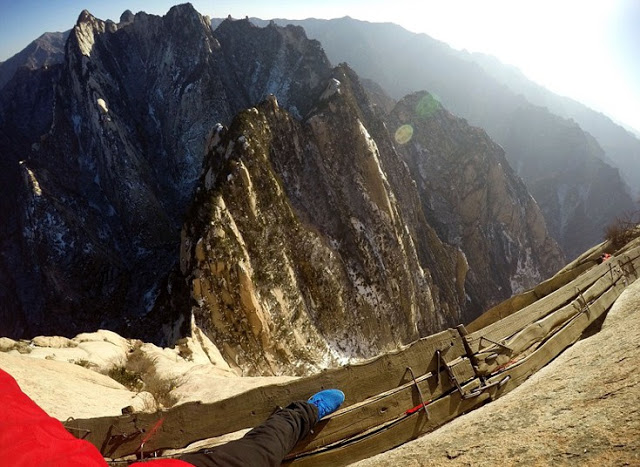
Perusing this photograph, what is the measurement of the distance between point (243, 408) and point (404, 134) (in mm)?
57023

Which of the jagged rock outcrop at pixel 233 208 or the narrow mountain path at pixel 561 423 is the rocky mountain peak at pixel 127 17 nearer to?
the jagged rock outcrop at pixel 233 208

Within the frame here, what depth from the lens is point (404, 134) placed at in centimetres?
5594

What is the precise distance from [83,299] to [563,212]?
95.0m

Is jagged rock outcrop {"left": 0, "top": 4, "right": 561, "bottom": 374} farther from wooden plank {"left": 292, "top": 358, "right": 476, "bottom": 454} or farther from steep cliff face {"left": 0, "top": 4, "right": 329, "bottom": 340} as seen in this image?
wooden plank {"left": 292, "top": 358, "right": 476, "bottom": 454}

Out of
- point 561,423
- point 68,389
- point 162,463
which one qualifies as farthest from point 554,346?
point 68,389

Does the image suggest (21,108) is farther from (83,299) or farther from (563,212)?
(563,212)

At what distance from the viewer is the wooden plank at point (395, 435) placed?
3168 mm

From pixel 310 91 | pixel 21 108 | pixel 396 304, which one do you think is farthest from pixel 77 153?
pixel 396 304

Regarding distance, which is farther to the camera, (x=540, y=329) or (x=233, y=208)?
(x=233, y=208)

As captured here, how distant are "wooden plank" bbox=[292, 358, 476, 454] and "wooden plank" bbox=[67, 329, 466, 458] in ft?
0.38

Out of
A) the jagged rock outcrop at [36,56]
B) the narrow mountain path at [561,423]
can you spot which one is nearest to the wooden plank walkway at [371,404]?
the narrow mountain path at [561,423]

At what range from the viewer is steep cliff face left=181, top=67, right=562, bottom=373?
17156 millimetres

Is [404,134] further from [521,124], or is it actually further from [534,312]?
[521,124]

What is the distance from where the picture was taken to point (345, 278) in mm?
24578
